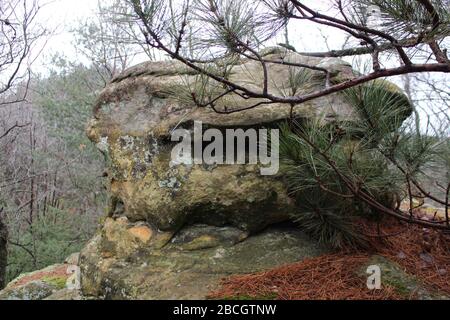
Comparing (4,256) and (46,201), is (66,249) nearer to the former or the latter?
(4,256)

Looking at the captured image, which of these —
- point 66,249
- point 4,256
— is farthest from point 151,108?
point 66,249

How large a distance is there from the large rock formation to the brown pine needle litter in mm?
142

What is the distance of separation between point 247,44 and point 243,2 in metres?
0.19

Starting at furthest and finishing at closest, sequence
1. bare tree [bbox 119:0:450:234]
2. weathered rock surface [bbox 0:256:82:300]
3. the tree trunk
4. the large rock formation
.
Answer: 1. the tree trunk
2. weathered rock surface [bbox 0:256:82:300]
3. the large rock formation
4. bare tree [bbox 119:0:450:234]

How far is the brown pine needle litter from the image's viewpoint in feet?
6.45

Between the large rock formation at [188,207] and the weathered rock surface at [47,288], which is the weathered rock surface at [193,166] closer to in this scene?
the large rock formation at [188,207]
